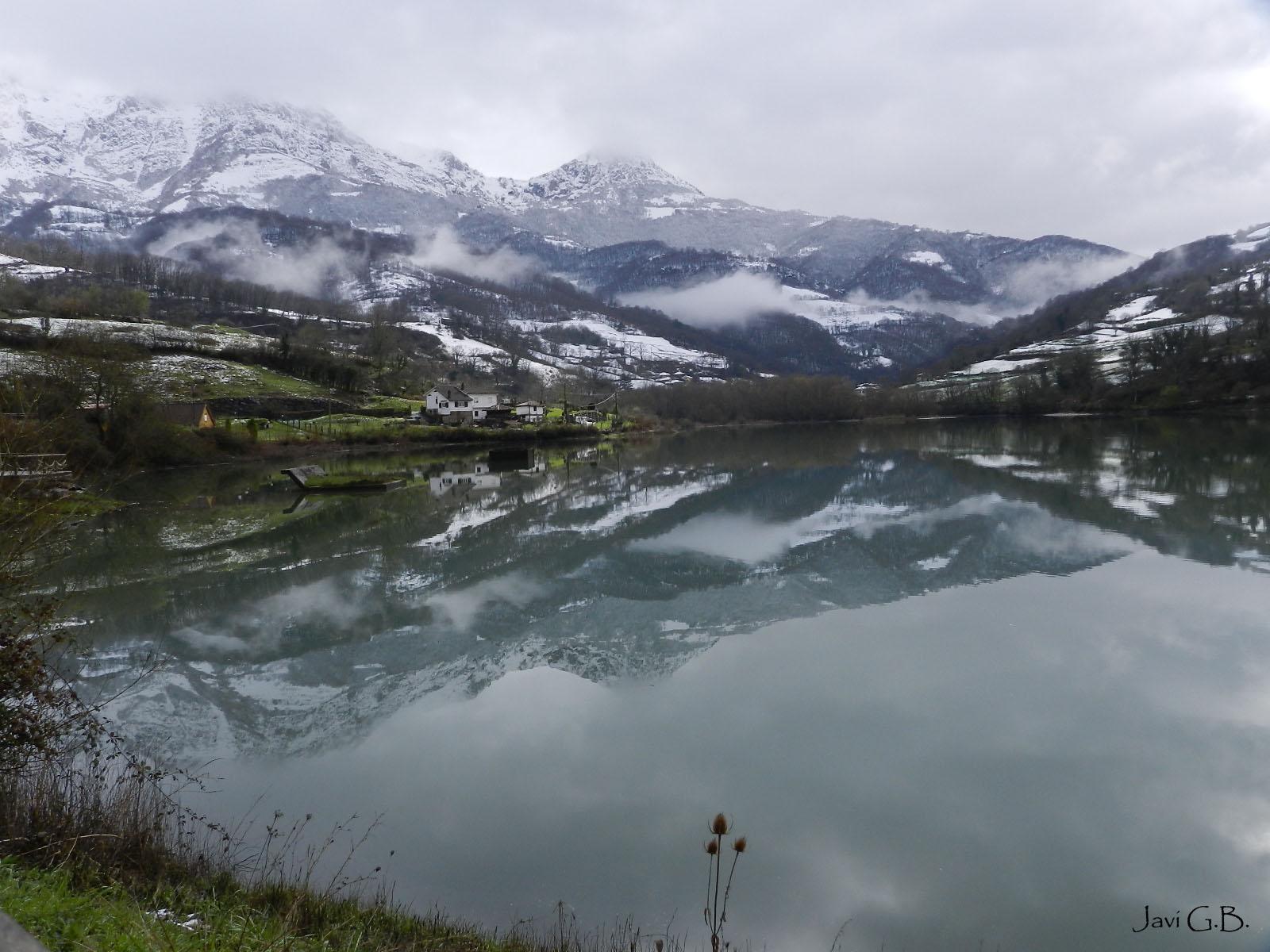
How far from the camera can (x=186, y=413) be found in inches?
2181

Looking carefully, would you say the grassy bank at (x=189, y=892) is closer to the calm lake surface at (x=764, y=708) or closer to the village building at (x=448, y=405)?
the calm lake surface at (x=764, y=708)

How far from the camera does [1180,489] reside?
85.4ft

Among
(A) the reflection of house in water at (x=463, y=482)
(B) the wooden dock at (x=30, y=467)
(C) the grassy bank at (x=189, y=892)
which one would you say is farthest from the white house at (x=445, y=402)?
(C) the grassy bank at (x=189, y=892)

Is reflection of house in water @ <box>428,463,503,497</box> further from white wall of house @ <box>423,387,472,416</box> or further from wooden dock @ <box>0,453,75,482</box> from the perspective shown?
white wall of house @ <box>423,387,472,416</box>

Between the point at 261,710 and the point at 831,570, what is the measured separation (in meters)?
12.2

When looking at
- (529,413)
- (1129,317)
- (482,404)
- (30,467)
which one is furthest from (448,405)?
(1129,317)

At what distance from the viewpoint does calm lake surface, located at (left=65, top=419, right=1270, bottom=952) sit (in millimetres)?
5738

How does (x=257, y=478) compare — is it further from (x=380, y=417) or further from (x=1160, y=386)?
(x=1160, y=386)

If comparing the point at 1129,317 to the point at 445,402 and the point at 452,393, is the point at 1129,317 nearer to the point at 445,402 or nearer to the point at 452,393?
the point at 452,393

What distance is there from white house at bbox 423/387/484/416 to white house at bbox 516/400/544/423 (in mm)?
6724

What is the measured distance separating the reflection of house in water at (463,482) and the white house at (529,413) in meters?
39.8

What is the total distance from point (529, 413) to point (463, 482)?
51.0 metres

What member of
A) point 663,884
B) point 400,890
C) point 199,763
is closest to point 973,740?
point 663,884

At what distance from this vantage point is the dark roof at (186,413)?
176ft
